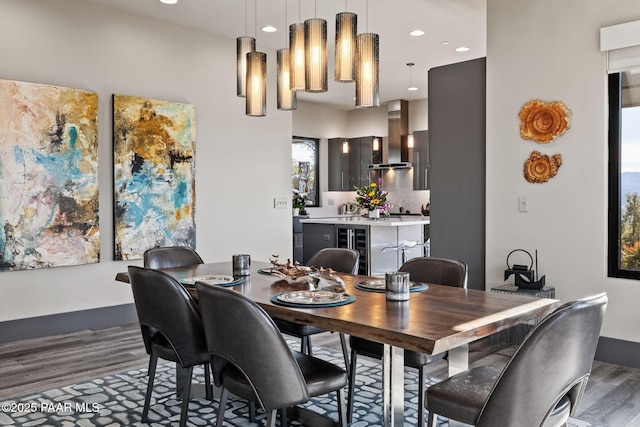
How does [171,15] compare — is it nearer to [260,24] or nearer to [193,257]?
[260,24]

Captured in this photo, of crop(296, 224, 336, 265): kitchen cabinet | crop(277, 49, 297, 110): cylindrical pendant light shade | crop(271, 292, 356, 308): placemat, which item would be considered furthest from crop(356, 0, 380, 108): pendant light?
crop(296, 224, 336, 265): kitchen cabinet

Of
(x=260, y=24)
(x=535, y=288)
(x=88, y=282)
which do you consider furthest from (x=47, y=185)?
(x=535, y=288)

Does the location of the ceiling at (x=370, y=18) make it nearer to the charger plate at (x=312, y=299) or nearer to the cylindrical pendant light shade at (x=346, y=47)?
the cylindrical pendant light shade at (x=346, y=47)

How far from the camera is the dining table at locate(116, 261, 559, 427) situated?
5.87 ft

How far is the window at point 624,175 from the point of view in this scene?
3.67m

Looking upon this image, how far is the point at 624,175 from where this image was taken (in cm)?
372

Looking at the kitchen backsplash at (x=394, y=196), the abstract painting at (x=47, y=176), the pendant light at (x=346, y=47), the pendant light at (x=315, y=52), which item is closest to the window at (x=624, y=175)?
the pendant light at (x=346, y=47)

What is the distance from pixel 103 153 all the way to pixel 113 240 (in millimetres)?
786

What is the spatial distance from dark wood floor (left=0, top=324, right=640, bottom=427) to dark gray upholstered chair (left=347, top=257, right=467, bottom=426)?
0.86 meters

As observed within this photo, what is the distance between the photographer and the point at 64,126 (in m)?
4.53

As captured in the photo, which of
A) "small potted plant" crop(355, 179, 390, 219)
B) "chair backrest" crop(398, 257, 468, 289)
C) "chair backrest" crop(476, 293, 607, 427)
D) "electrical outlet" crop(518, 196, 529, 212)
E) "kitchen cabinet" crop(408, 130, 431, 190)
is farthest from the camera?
"kitchen cabinet" crop(408, 130, 431, 190)

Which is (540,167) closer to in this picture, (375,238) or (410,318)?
(410,318)

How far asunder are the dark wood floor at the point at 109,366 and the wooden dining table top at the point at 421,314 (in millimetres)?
1089

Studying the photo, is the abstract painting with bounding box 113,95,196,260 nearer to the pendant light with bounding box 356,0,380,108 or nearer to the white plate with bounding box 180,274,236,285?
the white plate with bounding box 180,274,236,285
